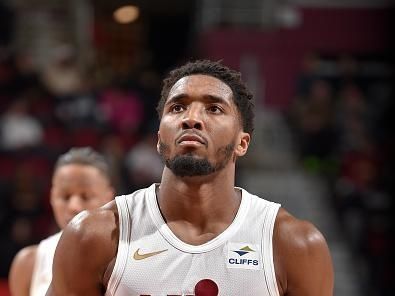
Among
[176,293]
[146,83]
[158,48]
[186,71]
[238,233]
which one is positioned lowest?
[176,293]

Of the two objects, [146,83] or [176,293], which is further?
[146,83]

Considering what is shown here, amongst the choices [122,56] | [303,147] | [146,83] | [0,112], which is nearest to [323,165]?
[303,147]

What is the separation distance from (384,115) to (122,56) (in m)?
3.40

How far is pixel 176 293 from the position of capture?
2.86m

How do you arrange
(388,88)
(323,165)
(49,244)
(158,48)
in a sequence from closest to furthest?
(49,244), (323,165), (388,88), (158,48)

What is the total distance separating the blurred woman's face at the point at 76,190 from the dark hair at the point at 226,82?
0.98m

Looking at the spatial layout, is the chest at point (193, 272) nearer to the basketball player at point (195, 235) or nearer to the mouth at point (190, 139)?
the basketball player at point (195, 235)

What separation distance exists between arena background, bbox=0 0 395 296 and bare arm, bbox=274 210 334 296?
4523mm

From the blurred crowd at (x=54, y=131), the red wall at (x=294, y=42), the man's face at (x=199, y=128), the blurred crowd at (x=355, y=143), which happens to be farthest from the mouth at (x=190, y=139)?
the red wall at (x=294, y=42)

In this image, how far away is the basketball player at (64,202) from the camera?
405cm

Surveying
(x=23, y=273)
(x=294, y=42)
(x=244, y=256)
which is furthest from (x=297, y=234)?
(x=294, y=42)

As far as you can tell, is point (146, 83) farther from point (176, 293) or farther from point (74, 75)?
point (176, 293)

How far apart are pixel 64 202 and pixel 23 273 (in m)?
0.45

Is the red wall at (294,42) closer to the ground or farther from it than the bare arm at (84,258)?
farther from it
